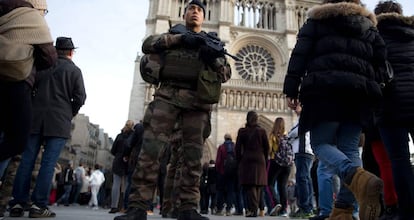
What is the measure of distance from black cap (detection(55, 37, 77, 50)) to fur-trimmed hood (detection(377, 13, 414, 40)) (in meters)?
3.57

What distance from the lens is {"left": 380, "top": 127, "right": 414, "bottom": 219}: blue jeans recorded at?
282 centimetres

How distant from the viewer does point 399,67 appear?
3105 millimetres

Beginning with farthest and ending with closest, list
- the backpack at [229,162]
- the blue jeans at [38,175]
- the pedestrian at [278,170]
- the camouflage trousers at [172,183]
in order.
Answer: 1. the backpack at [229,162]
2. the pedestrian at [278,170]
3. the camouflage trousers at [172,183]
4. the blue jeans at [38,175]

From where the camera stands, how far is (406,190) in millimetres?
2828

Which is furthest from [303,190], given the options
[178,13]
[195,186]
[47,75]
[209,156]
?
[178,13]

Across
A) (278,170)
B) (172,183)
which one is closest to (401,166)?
(172,183)

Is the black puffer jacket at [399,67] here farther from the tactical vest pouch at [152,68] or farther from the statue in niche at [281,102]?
the statue in niche at [281,102]

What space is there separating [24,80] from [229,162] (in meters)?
5.41

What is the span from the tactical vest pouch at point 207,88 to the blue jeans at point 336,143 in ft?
2.86

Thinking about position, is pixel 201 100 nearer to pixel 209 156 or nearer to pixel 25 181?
pixel 25 181

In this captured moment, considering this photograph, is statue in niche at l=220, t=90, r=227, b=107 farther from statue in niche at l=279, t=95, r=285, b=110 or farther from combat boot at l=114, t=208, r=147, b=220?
combat boot at l=114, t=208, r=147, b=220

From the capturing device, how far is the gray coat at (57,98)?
371cm

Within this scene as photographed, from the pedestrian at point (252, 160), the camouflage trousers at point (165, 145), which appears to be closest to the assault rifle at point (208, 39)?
the camouflage trousers at point (165, 145)

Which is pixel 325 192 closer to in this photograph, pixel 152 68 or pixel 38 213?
pixel 152 68
